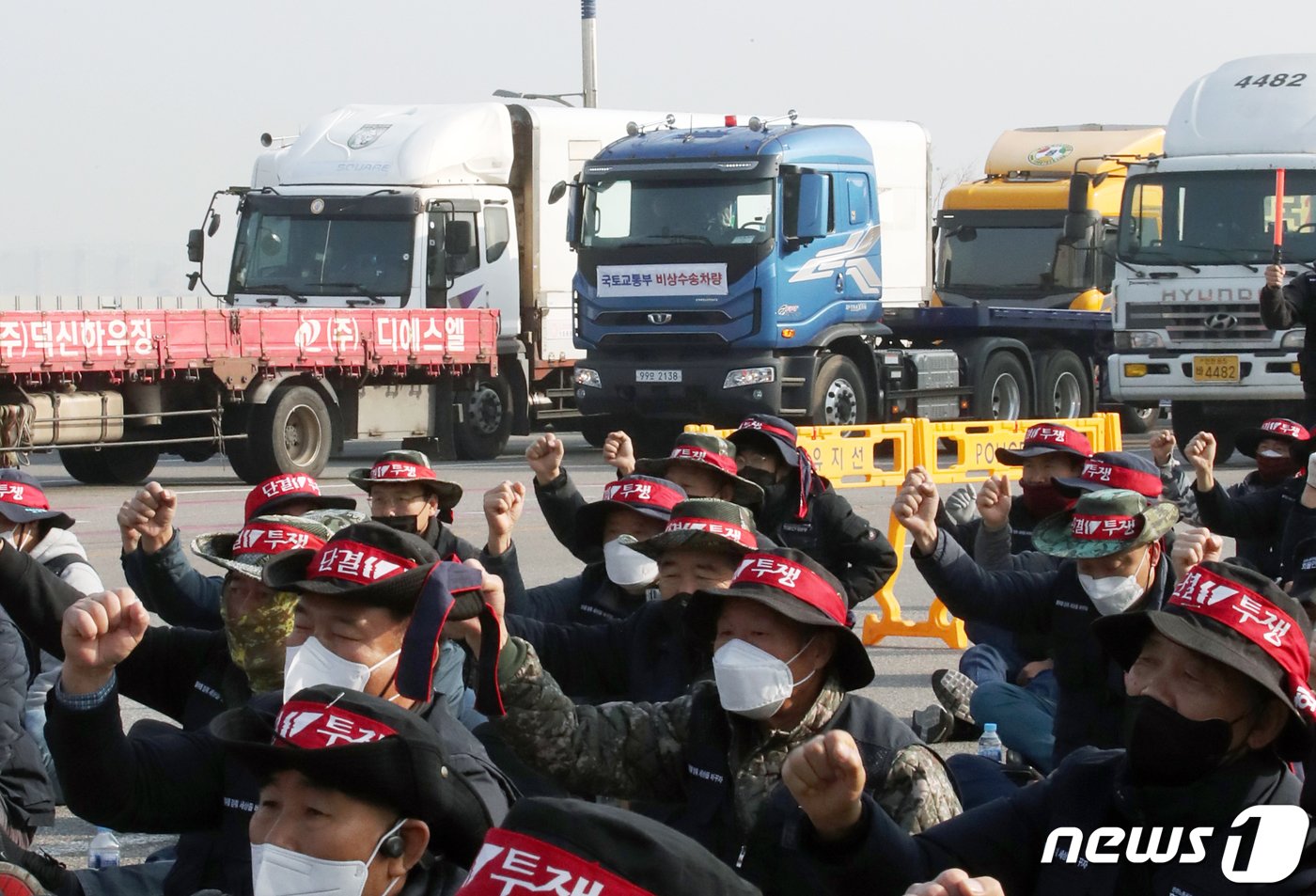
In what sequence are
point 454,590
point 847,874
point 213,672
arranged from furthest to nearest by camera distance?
point 213,672, point 454,590, point 847,874

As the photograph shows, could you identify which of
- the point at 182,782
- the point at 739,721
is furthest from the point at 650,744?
the point at 182,782

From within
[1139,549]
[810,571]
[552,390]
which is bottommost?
[552,390]

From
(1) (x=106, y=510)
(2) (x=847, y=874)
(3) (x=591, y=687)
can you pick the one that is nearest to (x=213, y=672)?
(3) (x=591, y=687)

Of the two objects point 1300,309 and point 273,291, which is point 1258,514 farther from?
point 273,291

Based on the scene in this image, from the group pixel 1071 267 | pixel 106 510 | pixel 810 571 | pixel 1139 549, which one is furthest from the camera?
pixel 1071 267

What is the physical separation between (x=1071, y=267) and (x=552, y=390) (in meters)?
7.02

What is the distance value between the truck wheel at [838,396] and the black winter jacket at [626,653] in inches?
623

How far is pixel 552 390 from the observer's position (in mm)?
24188

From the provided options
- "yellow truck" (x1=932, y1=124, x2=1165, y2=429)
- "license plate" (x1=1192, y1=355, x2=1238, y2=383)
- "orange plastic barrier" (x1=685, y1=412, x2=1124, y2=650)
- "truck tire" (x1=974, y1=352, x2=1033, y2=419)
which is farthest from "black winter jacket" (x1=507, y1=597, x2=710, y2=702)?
"yellow truck" (x1=932, y1=124, x2=1165, y2=429)

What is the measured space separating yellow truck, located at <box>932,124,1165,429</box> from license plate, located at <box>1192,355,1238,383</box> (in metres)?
3.07

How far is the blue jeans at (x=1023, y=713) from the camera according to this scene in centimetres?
749

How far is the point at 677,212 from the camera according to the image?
21125 millimetres

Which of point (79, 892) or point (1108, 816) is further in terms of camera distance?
point (79, 892)

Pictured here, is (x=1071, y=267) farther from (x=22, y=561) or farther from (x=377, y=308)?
(x=22, y=561)
